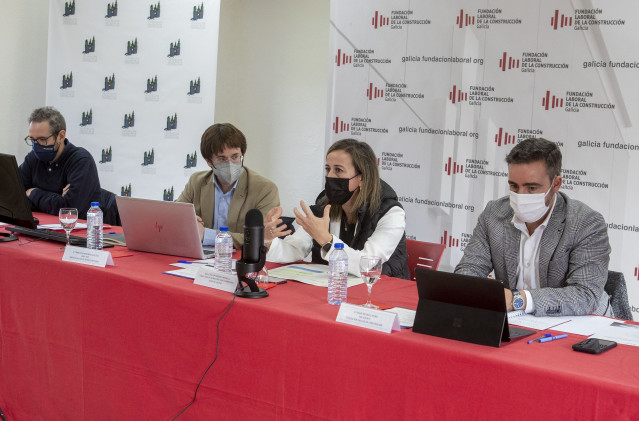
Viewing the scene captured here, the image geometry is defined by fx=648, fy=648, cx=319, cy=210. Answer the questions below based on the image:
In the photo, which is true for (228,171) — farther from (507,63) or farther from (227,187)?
(507,63)

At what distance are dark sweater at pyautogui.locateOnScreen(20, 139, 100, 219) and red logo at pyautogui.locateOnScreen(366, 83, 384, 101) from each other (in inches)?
72.6

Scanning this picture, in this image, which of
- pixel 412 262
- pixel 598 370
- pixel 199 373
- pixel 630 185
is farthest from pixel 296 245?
pixel 630 185

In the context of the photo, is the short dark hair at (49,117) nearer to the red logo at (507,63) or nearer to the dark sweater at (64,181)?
the dark sweater at (64,181)

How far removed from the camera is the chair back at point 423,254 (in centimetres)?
302

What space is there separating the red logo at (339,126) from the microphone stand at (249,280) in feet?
7.85

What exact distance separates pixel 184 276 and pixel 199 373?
39 centimetres

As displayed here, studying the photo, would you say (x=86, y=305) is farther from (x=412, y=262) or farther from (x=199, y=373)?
(x=412, y=262)

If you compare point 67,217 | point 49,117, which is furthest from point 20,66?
point 67,217

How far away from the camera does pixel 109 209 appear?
13.8 feet

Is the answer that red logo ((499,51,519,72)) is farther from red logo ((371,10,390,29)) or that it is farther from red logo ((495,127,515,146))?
red logo ((371,10,390,29))

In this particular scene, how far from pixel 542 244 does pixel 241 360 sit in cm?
117

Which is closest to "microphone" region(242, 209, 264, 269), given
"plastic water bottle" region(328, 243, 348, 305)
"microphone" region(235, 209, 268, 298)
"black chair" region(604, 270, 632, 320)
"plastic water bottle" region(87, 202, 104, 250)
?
"microphone" region(235, 209, 268, 298)

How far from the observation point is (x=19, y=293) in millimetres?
2631

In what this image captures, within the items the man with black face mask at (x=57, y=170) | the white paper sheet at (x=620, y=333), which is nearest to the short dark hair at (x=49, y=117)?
the man with black face mask at (x=57, y=170)
